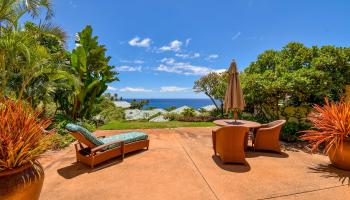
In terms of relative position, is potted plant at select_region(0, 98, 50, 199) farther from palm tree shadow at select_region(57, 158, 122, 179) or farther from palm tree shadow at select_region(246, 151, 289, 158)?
palm tree shadow at select_region(246, 151, 289, 158)

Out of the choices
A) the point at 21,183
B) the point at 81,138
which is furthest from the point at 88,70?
the point at 21,183

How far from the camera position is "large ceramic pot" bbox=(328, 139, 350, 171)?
439 centimetres

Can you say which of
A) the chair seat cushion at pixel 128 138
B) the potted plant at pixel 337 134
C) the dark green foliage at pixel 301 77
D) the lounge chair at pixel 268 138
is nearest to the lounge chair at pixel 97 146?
the chair seat cushion at pixel 128 138

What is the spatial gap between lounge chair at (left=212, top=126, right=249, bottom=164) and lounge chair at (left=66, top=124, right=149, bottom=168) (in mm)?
2573

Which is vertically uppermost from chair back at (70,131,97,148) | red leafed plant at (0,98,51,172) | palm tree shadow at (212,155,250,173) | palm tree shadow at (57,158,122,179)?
red leafed plant at (0,98,51,172)

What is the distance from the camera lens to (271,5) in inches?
385

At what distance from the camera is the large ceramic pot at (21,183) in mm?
2141

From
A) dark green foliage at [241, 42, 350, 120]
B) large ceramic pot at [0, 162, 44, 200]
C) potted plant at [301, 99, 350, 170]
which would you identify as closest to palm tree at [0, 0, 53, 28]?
large ceramic pot at [0, 162, 44, 200]

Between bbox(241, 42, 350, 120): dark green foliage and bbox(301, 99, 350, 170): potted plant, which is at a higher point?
bbox(241, 42, 350, 120): dark green foliage

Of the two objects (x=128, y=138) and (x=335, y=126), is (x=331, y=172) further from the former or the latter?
(x=128, y=138)

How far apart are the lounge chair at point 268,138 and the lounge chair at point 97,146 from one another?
3.79 metres

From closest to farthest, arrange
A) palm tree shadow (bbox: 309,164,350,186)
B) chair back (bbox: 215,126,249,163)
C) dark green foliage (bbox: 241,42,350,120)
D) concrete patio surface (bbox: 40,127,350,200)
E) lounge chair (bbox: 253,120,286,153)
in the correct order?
concrete patio surface (bbox: 40,127,350,200)
palm tree shadow (bbox: 309,164,350,186)
chair back (bbox: 215,126,249,163)
lounge chair (bbox: 253,120,286,153)
dark green foliage (bbox: 241,42,350,120)

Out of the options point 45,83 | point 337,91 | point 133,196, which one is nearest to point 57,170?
point 133,196

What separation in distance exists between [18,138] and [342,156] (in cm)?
647
